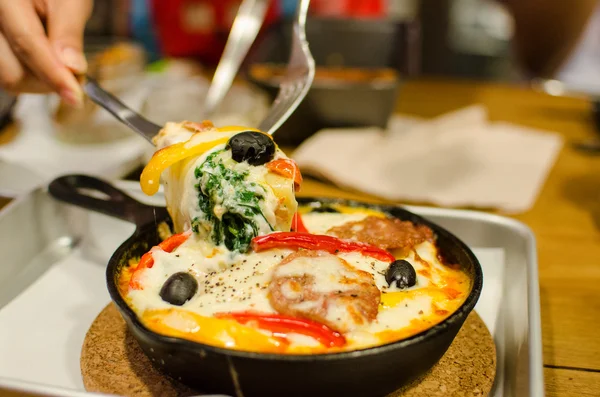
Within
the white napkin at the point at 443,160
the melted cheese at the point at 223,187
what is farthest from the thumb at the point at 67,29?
the white napkin at the point at 443,160

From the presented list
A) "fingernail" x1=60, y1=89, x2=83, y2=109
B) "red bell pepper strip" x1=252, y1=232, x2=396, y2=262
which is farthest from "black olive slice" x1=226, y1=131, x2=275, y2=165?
"fingernail" x1=60, y1=89, x2=83, y2=109

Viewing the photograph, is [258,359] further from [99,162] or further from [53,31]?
[99,162]

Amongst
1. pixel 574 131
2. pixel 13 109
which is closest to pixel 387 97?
pixel 574 131

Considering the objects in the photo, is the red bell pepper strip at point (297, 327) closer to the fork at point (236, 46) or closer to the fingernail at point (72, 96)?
the fingernail at point (72, 96)

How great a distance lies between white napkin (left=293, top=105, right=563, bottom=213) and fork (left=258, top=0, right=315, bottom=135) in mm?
640

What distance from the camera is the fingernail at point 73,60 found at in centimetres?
145

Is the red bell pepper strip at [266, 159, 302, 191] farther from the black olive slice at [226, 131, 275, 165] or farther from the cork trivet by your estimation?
the cork trivet

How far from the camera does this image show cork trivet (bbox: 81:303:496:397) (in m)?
0.98

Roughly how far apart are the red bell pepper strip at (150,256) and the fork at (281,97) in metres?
0.25

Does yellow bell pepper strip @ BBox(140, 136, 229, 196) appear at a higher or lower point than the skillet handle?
higher

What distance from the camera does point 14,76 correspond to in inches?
60.4

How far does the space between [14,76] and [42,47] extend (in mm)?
171

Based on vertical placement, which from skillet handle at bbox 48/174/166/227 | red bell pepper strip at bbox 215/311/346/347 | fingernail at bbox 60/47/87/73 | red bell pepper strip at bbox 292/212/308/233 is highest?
fingernail at bbox 60/47/87/73

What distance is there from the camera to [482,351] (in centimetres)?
109
